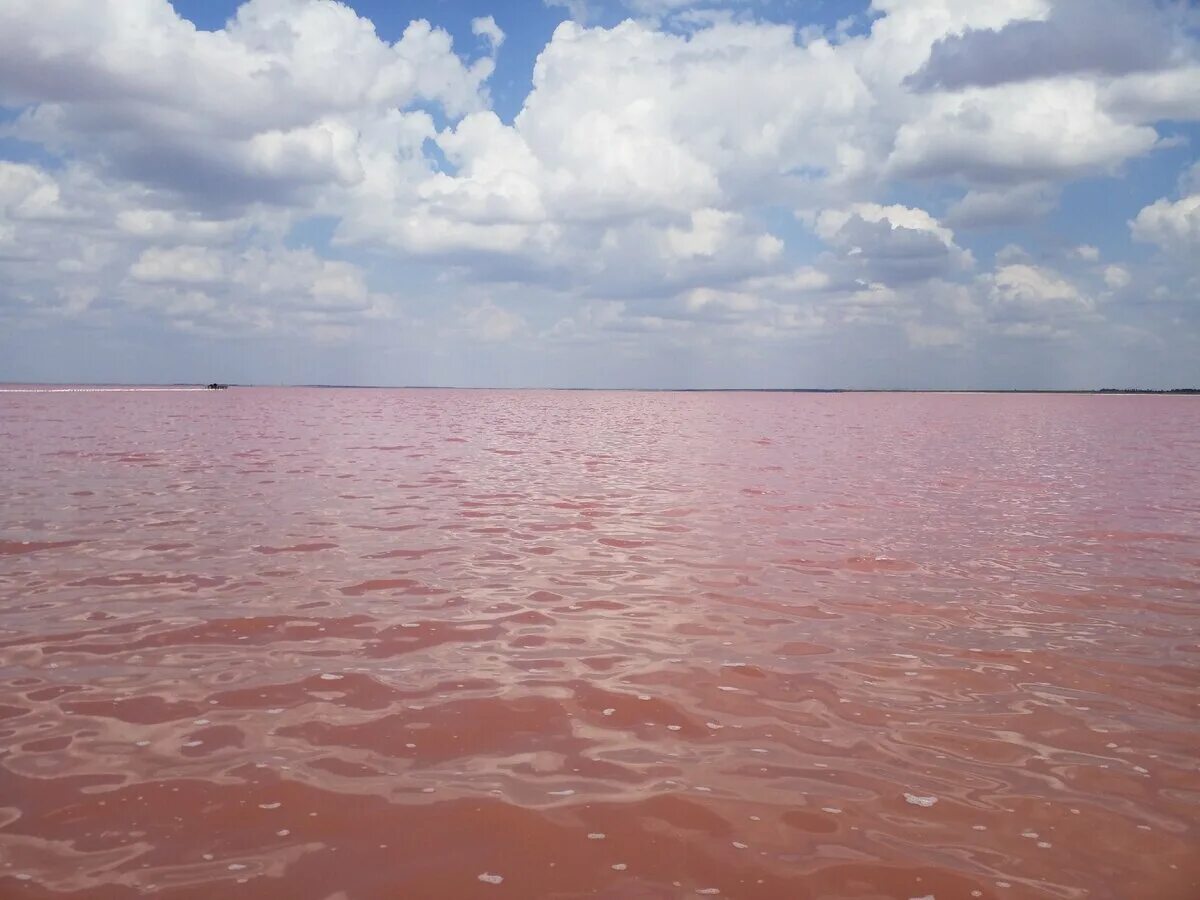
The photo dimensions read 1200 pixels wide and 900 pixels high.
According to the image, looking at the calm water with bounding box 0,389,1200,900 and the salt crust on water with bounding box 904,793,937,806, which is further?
the salt crust on water with bounding box 904,793,937,806

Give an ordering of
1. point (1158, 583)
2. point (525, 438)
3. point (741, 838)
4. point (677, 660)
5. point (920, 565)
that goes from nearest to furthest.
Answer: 1. point (741, 838)
2. point (677, 660)
3. point (1158, 583)
4. point (920, 565)
5. point (525, 438)

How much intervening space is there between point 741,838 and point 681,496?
1414 cm

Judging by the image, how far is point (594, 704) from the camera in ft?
22.1

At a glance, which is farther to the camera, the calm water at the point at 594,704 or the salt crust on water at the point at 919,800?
the salt crust on water at the point at 919,800

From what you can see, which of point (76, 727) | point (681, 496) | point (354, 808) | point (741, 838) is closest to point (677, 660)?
point (741, 838)

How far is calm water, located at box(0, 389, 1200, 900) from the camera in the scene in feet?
14.9

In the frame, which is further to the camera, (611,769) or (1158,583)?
(1158,583)

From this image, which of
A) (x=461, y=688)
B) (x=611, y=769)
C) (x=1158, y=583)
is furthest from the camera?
(x=1158, y=583)

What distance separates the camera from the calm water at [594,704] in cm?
454

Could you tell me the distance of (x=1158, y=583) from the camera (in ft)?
35.2

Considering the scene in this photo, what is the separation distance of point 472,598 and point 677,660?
10.3ft

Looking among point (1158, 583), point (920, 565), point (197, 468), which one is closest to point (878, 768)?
point (920, 565)

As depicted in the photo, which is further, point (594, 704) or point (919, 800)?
point (594, 704)

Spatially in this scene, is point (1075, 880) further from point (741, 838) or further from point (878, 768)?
point (741, 838)
